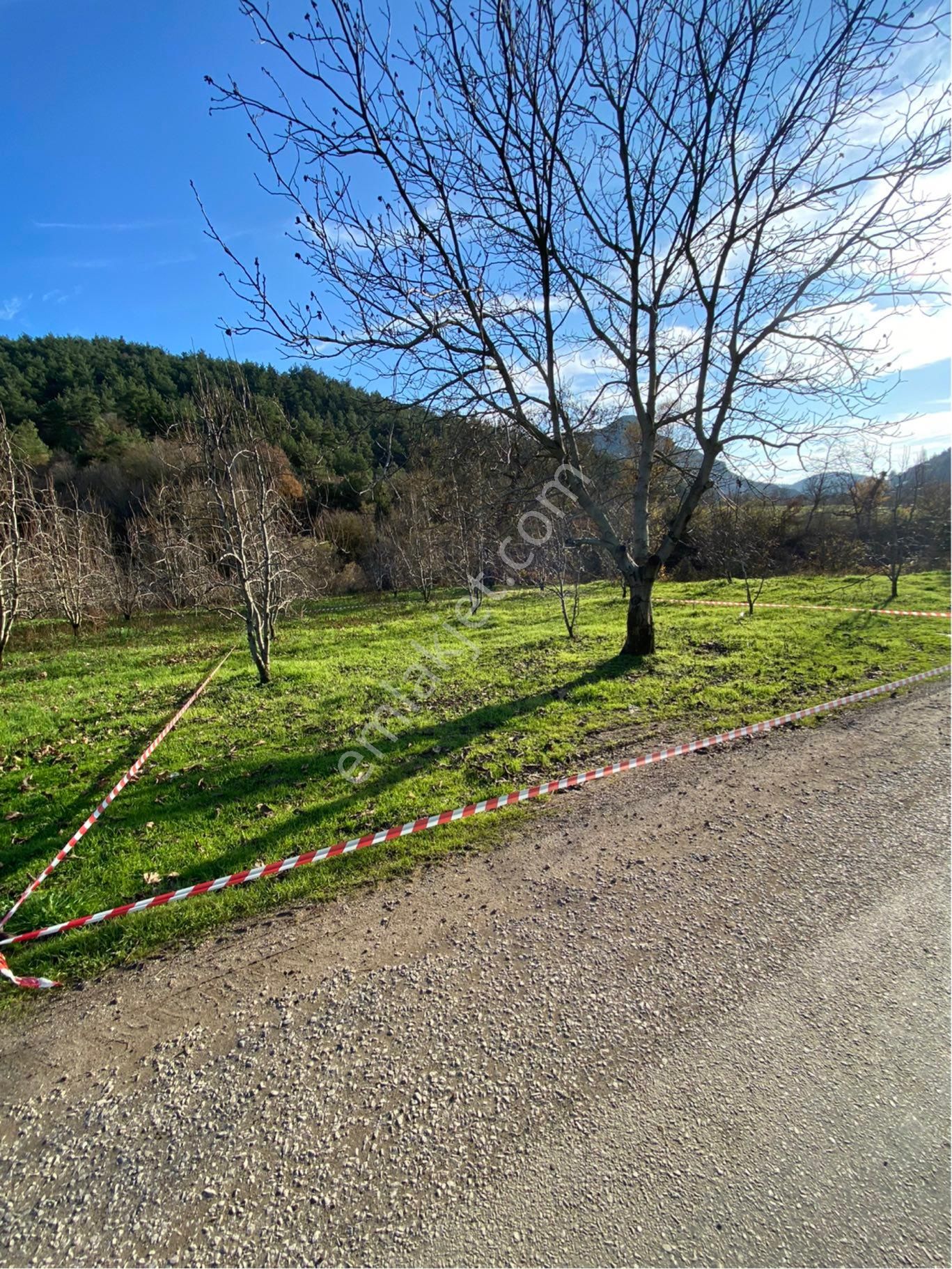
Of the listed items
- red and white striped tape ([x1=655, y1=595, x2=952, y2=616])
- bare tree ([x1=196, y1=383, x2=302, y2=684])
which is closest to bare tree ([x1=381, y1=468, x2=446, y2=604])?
red and white striped tape ([x1=655, y1=595, x2=952, y2=616])

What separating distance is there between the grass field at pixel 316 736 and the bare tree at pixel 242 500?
1392 mm

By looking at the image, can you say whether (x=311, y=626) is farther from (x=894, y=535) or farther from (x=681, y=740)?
(x=894, y=535)

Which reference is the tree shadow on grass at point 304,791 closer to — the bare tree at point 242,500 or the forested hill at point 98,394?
the bare tree at point 242,500

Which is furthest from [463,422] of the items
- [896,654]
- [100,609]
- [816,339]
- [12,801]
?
[100,609]

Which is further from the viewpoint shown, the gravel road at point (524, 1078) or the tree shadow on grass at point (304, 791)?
the tree shadow on grass at point (304, 791)

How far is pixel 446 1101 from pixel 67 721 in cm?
824

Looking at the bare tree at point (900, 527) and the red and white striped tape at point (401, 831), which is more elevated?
the bare tree at point (900, 527)

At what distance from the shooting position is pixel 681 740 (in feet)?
18.5

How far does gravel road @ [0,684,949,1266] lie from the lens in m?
1.75

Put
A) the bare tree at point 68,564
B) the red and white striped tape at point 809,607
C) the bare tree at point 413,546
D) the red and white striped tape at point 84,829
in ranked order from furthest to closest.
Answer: the bare tree at point 413,546 < the bare tree at point 68,564 < the red and white striped tape at point 809,607 < the red and white striped tape at point 84,829

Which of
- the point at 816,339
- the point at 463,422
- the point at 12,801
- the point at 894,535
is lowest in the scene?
the point at 12,801

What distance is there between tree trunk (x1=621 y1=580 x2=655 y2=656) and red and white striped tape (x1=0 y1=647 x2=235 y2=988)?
7431 mm

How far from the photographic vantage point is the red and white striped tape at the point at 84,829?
2.87 meters

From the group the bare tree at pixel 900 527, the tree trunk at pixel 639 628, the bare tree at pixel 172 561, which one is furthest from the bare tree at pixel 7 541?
the bare tree at pixel 900 527
